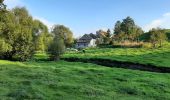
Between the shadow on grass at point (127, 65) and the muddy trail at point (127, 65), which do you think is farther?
the shadow on grass at point (127, 65)

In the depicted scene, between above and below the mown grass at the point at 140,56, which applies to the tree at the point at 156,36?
above

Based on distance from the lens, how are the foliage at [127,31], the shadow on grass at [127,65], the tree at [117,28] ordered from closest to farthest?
the shadow on grass at [127,65], the foliage at [127,31], the tree at [117,28]

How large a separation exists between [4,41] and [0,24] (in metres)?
5.34

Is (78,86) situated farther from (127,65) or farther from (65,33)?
(65,33)

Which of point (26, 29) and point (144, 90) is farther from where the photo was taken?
point (26, 29)

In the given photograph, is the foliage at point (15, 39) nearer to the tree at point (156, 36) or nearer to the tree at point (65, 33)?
the tree at point (156, 36)

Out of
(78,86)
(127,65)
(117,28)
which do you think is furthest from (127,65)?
(117,28)

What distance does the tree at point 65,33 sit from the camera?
154 meters

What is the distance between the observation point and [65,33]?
156625 mm

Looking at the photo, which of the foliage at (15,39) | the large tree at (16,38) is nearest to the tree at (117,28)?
the foliage at (15,39)

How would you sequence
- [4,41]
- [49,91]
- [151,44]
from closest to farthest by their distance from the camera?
[49,91], [4,41], [151,44]

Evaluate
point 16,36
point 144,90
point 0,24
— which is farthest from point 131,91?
point 16,36

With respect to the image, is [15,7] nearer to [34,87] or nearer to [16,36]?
[16,36]

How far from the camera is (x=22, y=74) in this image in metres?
41.8
